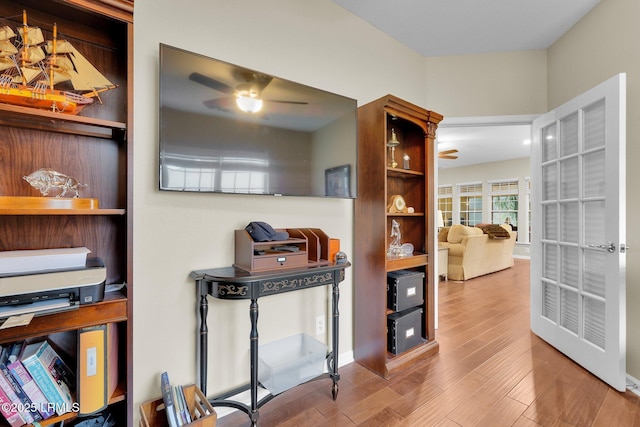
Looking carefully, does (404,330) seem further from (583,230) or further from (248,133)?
(248,133)

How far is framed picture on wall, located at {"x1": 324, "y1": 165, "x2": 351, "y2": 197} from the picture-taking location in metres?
1.99

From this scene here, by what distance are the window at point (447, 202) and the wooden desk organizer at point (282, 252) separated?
27.8 ft

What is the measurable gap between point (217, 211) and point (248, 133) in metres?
Answer: 0.47

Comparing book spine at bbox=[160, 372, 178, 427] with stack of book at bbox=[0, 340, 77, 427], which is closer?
stack of book at bbox=[0, 340, 77, 427]

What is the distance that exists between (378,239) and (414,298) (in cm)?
60

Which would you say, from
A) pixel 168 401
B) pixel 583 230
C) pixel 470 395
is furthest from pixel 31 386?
pixel 583 230

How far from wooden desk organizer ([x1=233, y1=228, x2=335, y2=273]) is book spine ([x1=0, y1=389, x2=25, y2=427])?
36.9 inches

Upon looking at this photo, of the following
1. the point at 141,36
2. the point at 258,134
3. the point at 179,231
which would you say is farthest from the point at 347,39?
the point at 179,231

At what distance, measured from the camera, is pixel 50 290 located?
1015 millimetres

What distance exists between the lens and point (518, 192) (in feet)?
25.1

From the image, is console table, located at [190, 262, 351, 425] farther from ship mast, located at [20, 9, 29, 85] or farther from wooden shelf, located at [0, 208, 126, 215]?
ship mast, located at [20, 9, 29, 85]

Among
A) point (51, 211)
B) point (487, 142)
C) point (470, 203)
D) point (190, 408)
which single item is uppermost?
point (487, 142)

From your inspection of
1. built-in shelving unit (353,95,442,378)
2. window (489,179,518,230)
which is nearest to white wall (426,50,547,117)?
built-in shelving unit (353,95,442,378)

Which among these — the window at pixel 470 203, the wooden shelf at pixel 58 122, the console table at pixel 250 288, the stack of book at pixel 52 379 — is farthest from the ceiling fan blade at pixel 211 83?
the window at pixel 470 203
